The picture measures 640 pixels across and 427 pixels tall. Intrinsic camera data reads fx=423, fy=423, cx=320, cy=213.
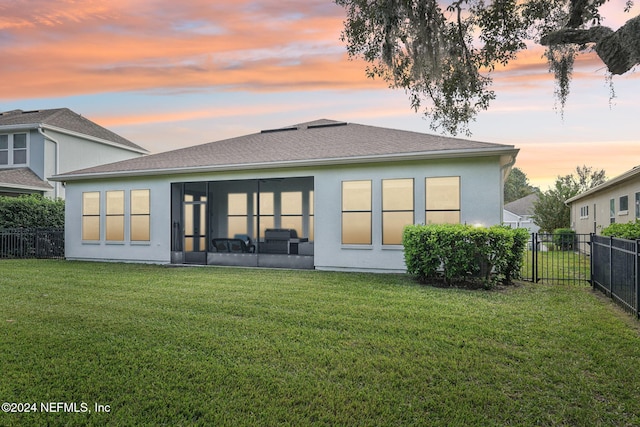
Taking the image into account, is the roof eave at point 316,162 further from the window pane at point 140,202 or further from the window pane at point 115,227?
the window pane at point 115,227

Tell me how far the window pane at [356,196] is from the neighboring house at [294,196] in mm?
27

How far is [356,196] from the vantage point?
11625 mm

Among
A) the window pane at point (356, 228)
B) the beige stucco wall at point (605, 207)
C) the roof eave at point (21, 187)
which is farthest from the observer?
the roof eave at point (21, 187)

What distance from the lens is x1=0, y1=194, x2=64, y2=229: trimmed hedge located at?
16.3m

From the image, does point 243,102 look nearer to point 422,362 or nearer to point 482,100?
point 482,100

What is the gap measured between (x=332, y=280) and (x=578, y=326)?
5.14m

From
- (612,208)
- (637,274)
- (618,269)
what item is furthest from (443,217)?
(612,208)

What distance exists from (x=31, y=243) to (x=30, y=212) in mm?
1449

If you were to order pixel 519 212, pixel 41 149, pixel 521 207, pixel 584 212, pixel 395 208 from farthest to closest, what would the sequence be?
1. pixel 521 207
2. pixel 519 212
3. pixel 584 212
4. pixel 41 149
5. pixel 395 208

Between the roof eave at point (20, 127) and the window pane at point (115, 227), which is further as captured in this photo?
the roof eave at point (20, 127)

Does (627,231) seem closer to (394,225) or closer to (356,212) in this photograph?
(394,225)

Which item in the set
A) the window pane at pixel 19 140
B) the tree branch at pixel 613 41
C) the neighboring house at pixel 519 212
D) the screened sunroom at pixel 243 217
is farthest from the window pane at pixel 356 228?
the neighboring house at pixel 519 212

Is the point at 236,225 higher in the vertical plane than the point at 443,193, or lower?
lower

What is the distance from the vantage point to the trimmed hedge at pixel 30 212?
53.5 ft
